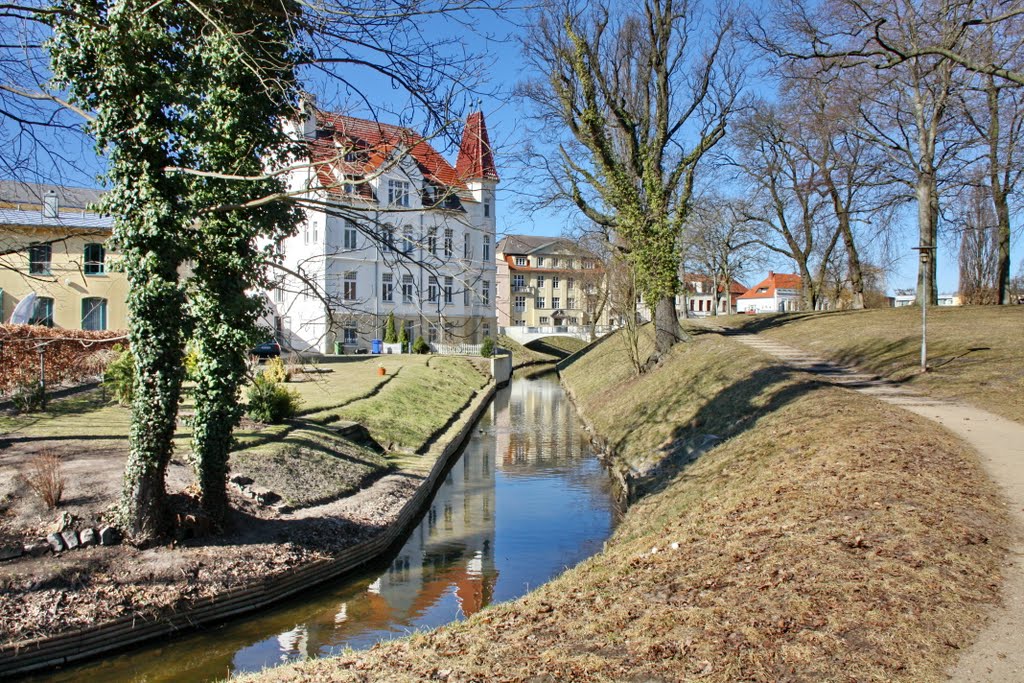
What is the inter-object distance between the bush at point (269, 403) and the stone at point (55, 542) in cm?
690

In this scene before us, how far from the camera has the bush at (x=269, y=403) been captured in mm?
16062

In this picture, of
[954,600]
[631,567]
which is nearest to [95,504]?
[631,567]

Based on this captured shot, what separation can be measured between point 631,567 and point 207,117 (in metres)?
7.52

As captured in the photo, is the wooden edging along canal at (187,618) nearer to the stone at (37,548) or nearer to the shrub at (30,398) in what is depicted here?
the stone at (37,548)

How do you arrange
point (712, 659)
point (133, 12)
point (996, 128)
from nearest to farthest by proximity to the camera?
point (712, 659) → point (133, 12) → point (996, 128)

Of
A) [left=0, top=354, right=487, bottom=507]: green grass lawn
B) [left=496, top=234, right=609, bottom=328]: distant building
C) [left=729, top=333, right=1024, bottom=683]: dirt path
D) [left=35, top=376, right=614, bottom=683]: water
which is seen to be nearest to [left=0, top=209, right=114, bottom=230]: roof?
[left=0, top=354, right=487, bottom=507]: green grass lawn

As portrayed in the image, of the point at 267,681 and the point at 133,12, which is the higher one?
the point at 133,12

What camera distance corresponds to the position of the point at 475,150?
→ 809cm

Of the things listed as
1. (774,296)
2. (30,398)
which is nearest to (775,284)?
(774,296)

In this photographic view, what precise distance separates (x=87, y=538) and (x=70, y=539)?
0.18m

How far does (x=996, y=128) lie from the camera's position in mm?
30922

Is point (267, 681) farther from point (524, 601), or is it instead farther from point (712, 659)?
point (712, 659)

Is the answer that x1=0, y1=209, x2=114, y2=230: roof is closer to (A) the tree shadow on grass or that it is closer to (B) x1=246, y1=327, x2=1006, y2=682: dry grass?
(B) x1=246, y1=327, x2=1006, y2=682: dry grass

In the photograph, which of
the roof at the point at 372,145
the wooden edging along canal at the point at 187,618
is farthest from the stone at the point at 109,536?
the roof at the point at 372,145
